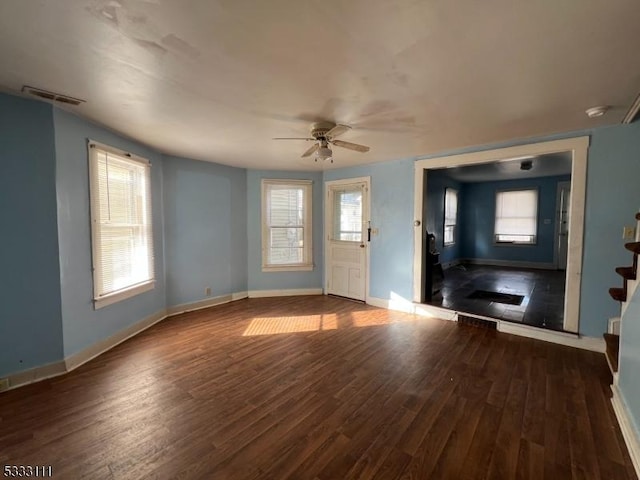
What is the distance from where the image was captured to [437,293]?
491 centimetres

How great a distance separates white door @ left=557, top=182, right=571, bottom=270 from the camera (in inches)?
275

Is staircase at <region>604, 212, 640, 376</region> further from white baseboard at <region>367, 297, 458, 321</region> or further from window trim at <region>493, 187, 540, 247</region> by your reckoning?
window trim at <region>493, 187, 540, 247</region>

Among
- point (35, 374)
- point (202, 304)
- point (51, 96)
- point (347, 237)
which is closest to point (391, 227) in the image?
point (347, 237)

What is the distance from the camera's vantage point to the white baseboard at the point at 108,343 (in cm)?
265

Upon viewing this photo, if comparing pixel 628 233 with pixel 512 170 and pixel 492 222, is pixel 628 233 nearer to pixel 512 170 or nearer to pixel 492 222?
pixel 512 170

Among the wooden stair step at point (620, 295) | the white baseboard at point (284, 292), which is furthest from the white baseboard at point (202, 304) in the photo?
the wooden stair step at point (620, 295)

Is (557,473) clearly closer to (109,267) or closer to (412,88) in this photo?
(412,88)

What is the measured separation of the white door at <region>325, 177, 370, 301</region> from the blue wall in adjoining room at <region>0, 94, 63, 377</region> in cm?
377

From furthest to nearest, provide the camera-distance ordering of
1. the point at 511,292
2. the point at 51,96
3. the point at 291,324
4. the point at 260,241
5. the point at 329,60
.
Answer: the point at 260,241
the point at 511,292
the point at 291,324
the point at 51,96
the point at 329,60

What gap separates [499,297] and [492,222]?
4.08m

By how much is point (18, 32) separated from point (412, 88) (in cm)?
233

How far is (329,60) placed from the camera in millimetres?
1714

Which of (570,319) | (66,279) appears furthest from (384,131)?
(66,279)

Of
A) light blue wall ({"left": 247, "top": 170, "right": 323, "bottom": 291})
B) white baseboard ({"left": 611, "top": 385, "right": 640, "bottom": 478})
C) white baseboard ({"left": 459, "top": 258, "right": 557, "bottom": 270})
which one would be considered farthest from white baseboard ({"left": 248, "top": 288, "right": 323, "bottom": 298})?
white baseboard ({"left": 459, "top": 258, "right": 557, "bottom": 270})
